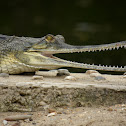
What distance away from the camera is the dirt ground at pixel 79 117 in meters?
1.86

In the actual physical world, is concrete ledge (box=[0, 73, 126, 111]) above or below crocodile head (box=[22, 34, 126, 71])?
below

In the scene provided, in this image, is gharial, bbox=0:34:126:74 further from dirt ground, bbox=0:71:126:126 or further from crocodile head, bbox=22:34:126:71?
dirt ground, bbox=0:71:126:126

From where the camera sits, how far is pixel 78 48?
2.90m

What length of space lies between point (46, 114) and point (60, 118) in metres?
0.18

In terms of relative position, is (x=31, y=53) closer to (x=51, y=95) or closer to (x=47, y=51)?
(x=47, y=51)

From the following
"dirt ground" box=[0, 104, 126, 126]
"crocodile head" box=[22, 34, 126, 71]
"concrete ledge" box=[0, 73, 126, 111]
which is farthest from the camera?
"crocodile head" box=[22, 34, 126, 71]

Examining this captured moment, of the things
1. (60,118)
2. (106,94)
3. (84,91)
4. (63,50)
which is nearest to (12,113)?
(60,118)

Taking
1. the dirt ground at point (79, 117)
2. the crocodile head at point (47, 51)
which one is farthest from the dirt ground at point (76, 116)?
the crocodile head at point (47, 51)

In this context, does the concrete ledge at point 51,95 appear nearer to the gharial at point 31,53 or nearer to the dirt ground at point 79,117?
the dirt ground at point 79,117

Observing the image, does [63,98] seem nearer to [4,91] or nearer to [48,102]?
[48,102]

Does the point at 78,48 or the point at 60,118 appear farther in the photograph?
the point at 78,48

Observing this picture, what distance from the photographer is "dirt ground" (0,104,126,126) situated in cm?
186

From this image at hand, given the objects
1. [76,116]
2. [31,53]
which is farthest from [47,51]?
[76,116]

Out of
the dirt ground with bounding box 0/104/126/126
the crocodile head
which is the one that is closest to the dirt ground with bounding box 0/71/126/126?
the dirt ground with bounding box 0/104/126/126
